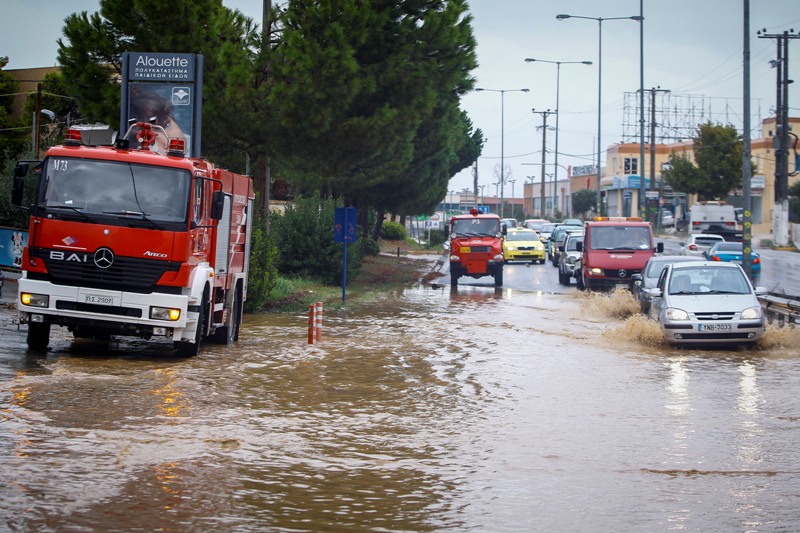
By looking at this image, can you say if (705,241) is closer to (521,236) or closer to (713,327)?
(521,236)

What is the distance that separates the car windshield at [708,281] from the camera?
1852 cm

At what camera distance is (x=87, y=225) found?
14102 millimetres

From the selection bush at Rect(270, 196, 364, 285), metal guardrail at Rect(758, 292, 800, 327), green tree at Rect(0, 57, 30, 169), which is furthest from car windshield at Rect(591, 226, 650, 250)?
green tree at Rect(0, 57, 30, 169)

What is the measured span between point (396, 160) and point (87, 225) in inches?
920

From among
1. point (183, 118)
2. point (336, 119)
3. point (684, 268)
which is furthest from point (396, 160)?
point (684, 268)

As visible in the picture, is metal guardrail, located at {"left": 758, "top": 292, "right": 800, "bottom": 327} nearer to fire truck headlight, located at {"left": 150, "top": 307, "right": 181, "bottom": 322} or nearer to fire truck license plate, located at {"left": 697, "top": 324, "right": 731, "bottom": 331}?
fire truck license plate, located at {"left": 697, "top": 324, "right": 731, "bottom": 331}

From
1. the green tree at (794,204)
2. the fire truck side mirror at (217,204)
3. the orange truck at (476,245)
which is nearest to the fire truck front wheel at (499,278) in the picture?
the orange truck at (476,245)

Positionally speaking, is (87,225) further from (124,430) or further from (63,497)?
(63,497)

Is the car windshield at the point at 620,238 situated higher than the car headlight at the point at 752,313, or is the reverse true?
the car windshield at the point at 620,238

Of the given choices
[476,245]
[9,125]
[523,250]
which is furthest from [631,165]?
[476,245]

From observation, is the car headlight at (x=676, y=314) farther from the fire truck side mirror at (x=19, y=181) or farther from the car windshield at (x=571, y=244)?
the car windshield at (x=571, y=244)

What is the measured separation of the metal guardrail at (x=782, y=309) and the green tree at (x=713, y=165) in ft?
210

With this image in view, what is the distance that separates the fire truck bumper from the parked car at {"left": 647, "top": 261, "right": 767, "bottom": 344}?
27.4 ft

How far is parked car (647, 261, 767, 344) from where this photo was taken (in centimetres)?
1766
